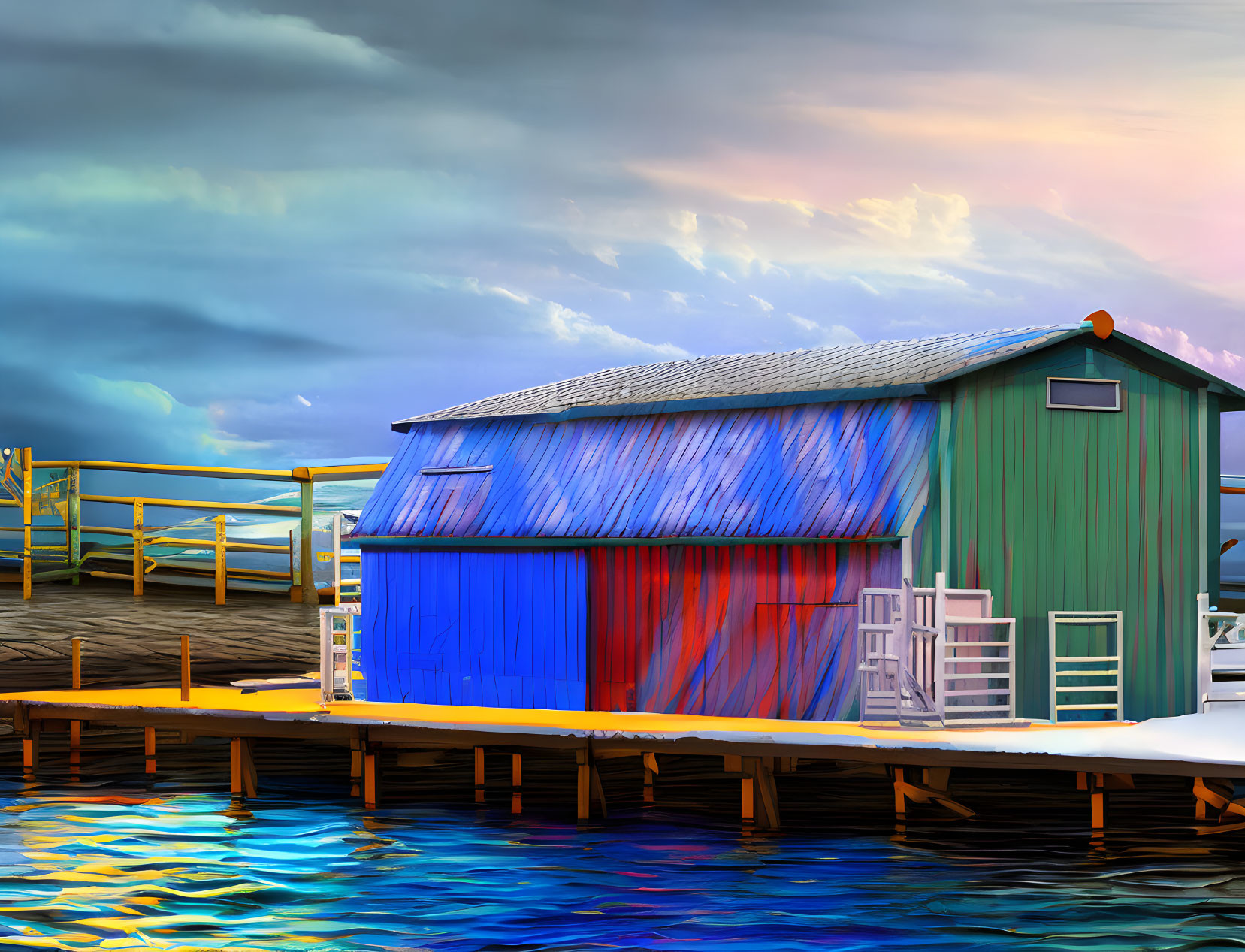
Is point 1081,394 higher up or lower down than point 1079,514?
higher up

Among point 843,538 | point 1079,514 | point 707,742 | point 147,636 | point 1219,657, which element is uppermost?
point 1079,514

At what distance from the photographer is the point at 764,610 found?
19156mm

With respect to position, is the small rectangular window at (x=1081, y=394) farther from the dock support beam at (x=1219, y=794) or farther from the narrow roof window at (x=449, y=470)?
the narrow roof window at (x=449, y=470)

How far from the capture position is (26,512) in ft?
121

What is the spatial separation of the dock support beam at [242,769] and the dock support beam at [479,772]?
9.52 feet

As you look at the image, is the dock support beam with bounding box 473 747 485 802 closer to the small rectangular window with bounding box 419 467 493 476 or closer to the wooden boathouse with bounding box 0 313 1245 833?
the wooden boathouse with bounding box 0 313 1245 833

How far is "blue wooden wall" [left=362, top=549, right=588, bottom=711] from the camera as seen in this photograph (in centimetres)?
2023

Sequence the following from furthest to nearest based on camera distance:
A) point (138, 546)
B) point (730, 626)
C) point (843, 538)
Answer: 1. point (138, 546)
2. point (730, 626)
3. point (843, 538)

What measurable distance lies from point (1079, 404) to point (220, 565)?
73.3ft

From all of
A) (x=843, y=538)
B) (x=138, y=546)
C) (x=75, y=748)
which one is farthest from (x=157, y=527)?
(x=843, y=538)

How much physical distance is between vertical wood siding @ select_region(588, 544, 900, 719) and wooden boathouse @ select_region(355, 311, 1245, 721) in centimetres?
3

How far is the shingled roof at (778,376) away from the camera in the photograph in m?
19.2

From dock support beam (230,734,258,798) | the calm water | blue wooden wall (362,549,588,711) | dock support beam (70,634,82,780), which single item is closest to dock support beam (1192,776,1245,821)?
the calm water

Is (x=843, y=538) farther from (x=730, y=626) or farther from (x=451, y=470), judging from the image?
(x=451, y=470)
